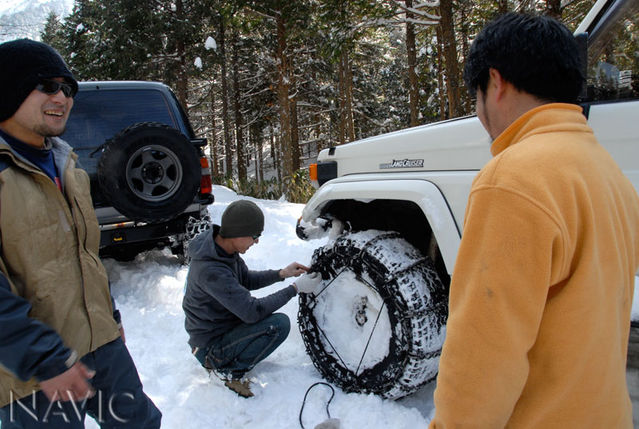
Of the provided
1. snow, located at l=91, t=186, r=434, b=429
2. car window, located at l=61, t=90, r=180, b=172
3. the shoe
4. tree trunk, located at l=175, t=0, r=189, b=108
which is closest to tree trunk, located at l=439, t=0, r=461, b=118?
car window, located at l=61, t=90, r=180, b=172

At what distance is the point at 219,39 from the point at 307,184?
9733 mm

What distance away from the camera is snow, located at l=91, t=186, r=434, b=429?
247cm

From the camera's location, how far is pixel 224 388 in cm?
286

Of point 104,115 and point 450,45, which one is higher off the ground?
point 450,45

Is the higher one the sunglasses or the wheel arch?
the sunglasses

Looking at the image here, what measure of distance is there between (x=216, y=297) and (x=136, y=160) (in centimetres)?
191

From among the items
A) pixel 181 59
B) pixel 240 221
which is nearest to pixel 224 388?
pixel 240 221

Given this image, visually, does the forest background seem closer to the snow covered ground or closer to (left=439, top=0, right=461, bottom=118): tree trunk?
(left=439, top=0, right=461, bottom=118): tree trunk

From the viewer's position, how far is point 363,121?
24.6 meters

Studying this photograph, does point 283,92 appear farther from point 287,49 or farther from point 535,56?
point 535,56

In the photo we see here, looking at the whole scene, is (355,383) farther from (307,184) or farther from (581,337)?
(307,184)

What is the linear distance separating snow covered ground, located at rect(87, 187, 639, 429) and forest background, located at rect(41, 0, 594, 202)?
16.2 feet

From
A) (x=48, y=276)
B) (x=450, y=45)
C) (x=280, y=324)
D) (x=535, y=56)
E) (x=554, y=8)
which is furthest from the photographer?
(x=450, y=45)

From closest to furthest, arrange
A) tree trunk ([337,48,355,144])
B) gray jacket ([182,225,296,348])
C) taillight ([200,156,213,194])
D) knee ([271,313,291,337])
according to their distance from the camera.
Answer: gray jacket ([182,225,296,348]) → knee ([271,313,291,337]) → taillight ([200,156,213,194]) → tree trunk ([337,48,355,144])
